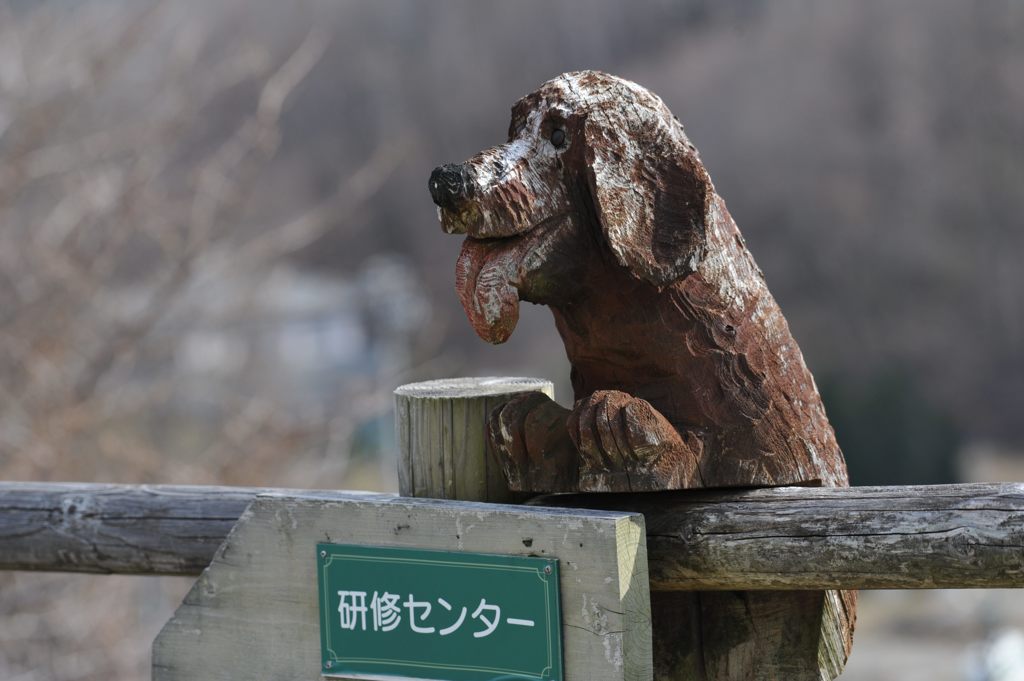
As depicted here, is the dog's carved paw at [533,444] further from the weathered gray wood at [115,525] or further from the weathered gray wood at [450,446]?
the weathered gray wood at [115,525]

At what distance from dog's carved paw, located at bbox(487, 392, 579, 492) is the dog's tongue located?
0.13 meters

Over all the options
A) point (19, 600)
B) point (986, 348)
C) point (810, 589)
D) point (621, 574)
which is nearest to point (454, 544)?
point (621, 574)

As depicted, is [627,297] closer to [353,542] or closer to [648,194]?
[648,194]

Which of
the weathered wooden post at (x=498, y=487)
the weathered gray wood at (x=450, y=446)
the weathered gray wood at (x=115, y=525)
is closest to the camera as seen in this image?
the weathered wooden post at (x=498, y=487)

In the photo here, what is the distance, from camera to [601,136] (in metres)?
1.57

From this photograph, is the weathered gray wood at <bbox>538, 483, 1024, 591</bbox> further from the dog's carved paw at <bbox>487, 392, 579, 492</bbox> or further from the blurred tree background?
the blurred tree background

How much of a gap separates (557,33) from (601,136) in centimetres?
962

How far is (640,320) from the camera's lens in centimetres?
164

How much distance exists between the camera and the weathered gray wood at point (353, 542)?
1.47 meters

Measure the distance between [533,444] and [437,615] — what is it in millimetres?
266

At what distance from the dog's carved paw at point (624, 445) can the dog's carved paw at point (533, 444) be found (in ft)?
0.13

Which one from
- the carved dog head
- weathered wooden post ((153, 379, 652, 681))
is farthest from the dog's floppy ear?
weathered wooden post ((153, 379, 652, 681))

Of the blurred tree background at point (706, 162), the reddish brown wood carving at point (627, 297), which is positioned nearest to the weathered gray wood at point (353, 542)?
the reddish brown wood carving at point (627, 297)

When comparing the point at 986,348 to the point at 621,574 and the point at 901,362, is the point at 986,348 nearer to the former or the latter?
the point at 901,362
